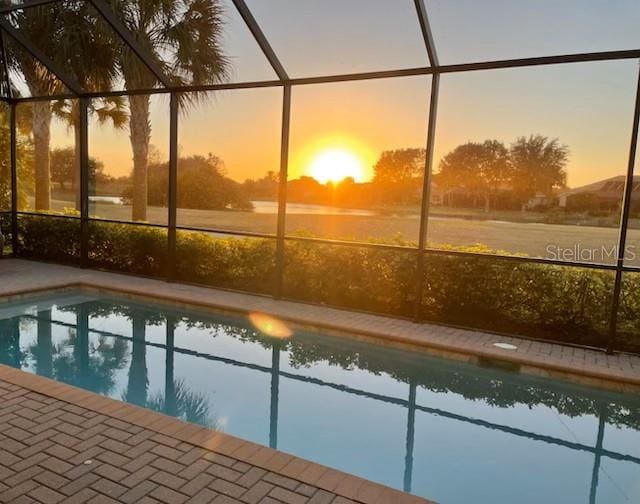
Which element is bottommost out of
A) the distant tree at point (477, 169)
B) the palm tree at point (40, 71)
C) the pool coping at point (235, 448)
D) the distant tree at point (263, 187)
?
the pool coping at point (235, 448)

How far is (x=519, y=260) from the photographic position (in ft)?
16.9

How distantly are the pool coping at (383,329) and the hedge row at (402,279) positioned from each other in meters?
0.30

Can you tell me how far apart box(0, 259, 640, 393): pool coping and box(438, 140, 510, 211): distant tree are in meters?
3.24

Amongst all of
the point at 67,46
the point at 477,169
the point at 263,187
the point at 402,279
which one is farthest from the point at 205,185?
the point at 402,279

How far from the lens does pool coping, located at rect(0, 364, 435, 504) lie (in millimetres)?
2408

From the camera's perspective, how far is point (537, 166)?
7.39 metres

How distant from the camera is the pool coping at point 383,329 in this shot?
4410mm

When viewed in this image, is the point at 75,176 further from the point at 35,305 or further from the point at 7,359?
the point at 7,359

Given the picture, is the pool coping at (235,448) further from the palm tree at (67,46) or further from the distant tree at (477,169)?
the palm tree at (67,46)

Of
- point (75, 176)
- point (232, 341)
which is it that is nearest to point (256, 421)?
point (232, 341)

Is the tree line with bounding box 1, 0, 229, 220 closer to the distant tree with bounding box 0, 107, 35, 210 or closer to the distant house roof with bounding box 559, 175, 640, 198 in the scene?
the distant tree with bounding box 0, 107, 35, 210

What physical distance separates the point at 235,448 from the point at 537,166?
→ 6453 millimetres

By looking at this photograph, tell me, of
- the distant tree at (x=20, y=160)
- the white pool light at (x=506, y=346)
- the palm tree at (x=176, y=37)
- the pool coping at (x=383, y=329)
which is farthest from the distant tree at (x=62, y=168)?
the white pool light at (x=506, y=346)

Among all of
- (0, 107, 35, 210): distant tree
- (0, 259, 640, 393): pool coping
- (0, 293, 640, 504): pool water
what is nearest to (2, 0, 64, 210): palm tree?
(0, 107, 35, 210): distant tree
